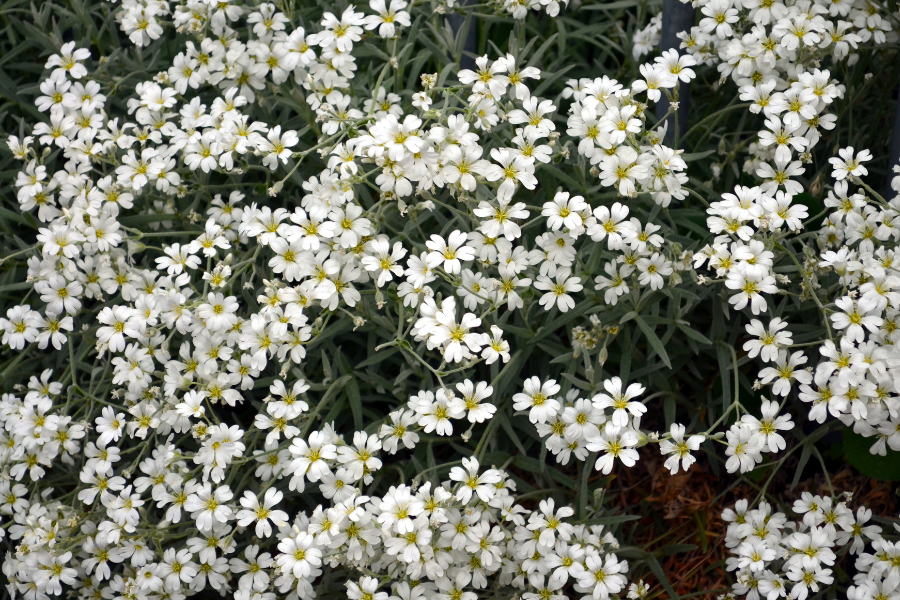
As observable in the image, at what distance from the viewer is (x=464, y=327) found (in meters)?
2.29

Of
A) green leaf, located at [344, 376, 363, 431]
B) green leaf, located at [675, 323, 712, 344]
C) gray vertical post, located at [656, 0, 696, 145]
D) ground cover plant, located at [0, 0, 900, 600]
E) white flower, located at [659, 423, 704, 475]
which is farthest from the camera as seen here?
gray vertical post, located at [656, 0, 696, 145]

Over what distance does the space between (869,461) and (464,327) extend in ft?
4.52

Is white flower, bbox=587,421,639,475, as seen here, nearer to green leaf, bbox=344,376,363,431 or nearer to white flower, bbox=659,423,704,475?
white flower, bbox=659,423,704,475

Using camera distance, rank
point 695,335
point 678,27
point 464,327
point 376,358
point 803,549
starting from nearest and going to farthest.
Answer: point 464,327 < point 803,549 < point 695,335 < point 376,358 < point 678,27

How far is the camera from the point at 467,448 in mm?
2758

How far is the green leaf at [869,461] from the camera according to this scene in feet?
8.54

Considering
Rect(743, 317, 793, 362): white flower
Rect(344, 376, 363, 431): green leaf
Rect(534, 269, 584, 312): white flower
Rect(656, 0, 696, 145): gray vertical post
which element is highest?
Rect(656, 0, 696, 145): gray vertical post

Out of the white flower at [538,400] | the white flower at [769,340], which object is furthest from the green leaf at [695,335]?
the white flower at [538,400]

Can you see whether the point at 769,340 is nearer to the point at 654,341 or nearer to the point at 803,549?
the point at 654,341

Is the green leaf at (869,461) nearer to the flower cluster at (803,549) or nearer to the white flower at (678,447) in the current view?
the flower cluster at (803,549)

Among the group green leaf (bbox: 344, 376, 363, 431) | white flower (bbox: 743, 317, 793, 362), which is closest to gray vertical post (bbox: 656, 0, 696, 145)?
white flower (bbox: 743, 317, 793, 362)

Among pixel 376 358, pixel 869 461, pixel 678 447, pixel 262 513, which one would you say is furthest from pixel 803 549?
pixel 262 513

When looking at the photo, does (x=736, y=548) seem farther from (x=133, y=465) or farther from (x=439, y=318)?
(x=133, y=465)

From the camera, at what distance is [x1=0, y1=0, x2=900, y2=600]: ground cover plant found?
236cm
